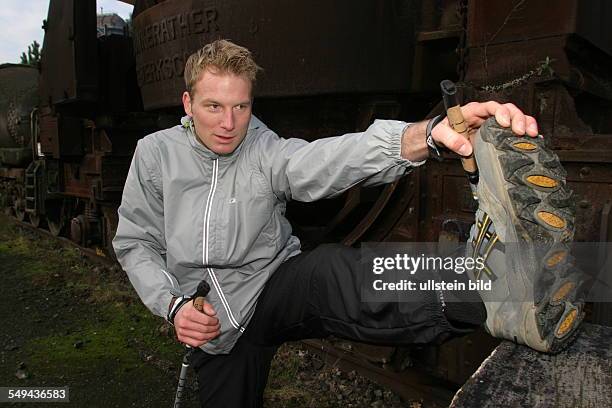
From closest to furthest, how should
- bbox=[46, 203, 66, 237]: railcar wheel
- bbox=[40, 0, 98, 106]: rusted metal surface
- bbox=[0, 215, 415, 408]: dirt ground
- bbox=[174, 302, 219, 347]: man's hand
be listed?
1. bbox=[174, 302, 219, 347]: man's hand
2. bbox=[0, 215, 415, 408]: dirt ground
3. bbox=[40, 0, 98, 106]: rusted metal surface
4. bbox=[46, 203, 66, 237]: railcar wheel

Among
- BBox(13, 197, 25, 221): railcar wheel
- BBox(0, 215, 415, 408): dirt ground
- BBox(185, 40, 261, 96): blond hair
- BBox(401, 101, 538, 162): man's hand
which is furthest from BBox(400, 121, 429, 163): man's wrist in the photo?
BBox(13, 197, 25, 221): railcar wheel

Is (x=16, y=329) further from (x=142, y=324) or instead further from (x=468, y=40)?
(x=468, y=40)

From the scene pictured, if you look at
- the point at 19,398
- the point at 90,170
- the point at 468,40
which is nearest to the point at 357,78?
the point at 468,40

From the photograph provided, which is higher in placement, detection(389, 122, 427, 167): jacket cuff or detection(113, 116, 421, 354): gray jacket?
detection(389, 122, 427, 167): jacket cuff

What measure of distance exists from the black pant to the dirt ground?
1.29 meters

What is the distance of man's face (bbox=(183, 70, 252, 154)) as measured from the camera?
1.81 m

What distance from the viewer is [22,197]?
9.10 meters

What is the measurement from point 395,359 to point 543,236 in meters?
2.05

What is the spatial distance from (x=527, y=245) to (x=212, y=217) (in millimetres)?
1043

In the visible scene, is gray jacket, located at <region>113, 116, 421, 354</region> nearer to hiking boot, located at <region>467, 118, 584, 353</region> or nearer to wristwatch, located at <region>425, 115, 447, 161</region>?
wristwatch, located at <region>425, 115, 447, 161</region>

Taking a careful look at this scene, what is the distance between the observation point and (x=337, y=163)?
5.12 feet

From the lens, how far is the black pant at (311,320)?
1.55 m

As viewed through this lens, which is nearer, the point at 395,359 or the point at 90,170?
the point at 395,359

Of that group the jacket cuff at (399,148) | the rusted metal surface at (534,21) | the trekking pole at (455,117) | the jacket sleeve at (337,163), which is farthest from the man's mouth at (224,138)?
the rusted metal surface at (534,21)
